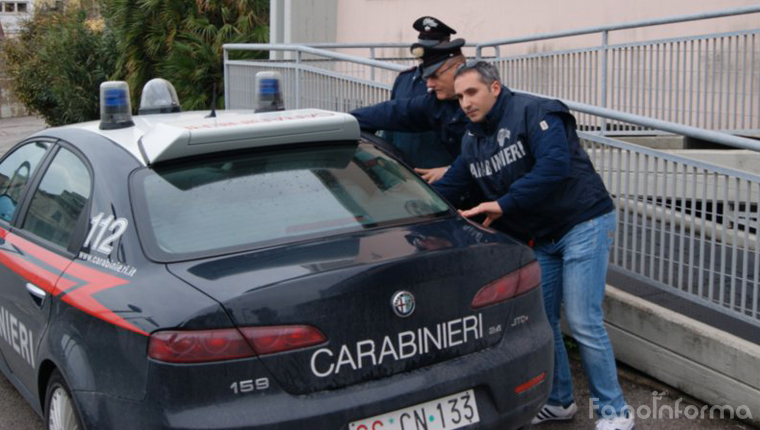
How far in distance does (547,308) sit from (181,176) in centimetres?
184

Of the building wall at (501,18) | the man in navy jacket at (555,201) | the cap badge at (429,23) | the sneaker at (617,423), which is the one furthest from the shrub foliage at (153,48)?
the sneaker at (617,423)

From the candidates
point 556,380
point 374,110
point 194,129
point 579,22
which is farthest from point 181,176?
point 579,22

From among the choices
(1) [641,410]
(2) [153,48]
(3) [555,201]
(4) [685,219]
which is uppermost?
(2) [153,48]

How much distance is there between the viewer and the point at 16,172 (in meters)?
4.53

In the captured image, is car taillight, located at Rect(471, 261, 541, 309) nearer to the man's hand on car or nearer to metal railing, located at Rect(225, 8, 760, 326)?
the man's hand on car

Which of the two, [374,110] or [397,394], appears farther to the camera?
[374,110]

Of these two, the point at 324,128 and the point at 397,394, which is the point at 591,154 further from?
the point at 397,394

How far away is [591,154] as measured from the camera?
5004mm

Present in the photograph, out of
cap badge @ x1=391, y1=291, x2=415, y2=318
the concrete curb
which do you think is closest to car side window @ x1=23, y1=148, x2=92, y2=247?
cap badge @ x1=391, y1=291, x2=415, y2=318

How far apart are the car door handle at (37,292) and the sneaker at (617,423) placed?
252 centimetres

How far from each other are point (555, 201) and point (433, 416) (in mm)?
1310

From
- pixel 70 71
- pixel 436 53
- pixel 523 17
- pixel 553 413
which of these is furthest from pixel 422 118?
pixel 70 71

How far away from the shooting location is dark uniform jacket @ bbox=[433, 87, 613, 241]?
12.8ft

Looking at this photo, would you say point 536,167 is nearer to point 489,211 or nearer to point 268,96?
point 489,211
